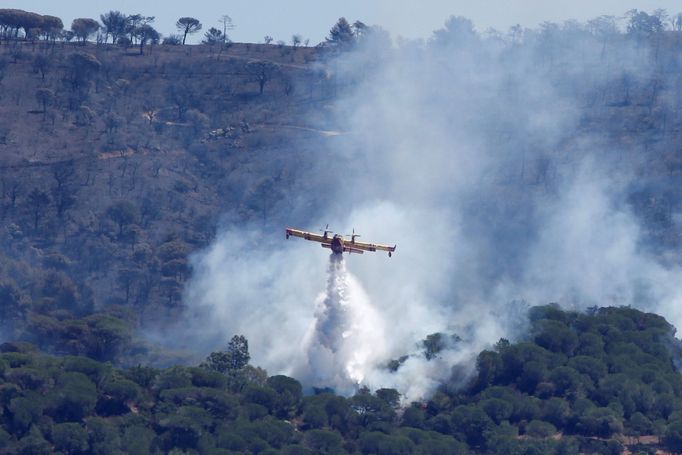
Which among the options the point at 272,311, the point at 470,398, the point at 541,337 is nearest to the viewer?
the point at 470,398

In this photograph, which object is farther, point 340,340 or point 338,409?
point 340,340

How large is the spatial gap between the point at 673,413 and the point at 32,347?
60602mm

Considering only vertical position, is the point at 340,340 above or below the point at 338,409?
above

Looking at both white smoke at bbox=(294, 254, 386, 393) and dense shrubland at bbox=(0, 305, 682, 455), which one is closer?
dense shrubland at bbox=(0, 305, 682, 455)

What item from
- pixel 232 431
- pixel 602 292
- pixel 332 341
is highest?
pixel 602 292

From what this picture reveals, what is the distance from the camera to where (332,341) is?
168m

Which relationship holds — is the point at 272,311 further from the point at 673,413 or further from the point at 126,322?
the point at 673,413

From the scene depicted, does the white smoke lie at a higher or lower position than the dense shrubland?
higher

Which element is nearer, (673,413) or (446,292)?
(673,413)

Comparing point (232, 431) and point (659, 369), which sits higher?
point (659, 369)

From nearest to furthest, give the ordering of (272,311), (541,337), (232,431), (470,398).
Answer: (232,431) < (470,398) < (541,337) < (272,311)

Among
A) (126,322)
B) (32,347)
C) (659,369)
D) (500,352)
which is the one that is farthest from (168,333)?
(659,369)

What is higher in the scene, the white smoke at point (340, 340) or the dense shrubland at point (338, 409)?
the white smoke at point (340, 340)

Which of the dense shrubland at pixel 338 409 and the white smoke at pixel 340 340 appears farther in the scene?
the white smoke at pixel 340 340
